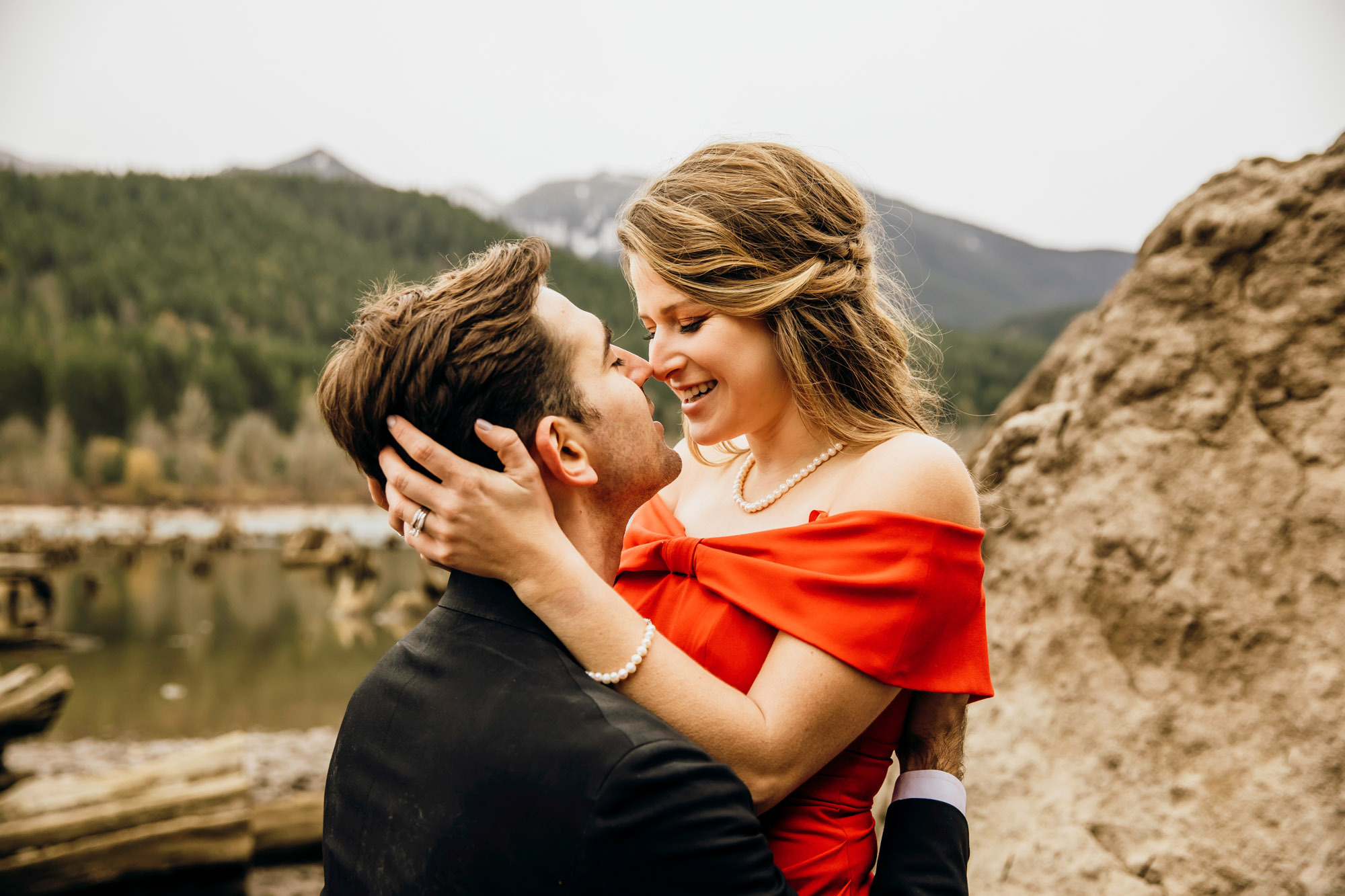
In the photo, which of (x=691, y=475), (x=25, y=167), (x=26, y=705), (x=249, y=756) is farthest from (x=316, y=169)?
(x=691, y=475)

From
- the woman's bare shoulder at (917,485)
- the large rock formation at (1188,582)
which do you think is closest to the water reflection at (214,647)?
the large rock formation at (1188,582)

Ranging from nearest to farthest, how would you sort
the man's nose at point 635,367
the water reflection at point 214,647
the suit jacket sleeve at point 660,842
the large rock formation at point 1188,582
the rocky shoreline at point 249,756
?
1. the suit jacket sleeve at point 660,842
2. the man's nose at point 635,367
3. the large rock formation at point 1188,582
4. the rocky shoreline at point 249,756
5. the water reflection at point 214,647

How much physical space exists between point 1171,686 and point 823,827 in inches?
66.5

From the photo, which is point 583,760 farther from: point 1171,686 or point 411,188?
point 411,188

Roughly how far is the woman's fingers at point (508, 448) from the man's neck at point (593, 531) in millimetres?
214

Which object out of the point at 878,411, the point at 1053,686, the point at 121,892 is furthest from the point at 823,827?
the point at 121,892

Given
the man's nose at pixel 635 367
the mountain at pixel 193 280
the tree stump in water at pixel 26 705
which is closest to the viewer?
the man's nose at pixel 635 367

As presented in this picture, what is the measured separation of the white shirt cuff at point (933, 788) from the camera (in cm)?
199

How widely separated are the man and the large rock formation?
1.15 metres

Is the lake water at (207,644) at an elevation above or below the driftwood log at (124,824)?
below

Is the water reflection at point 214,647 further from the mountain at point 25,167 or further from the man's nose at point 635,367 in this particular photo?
the mountain at point 25,167

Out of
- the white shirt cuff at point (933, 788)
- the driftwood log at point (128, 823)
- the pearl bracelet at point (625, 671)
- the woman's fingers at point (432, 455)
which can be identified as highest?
the woman's fingers at point (432, 455)

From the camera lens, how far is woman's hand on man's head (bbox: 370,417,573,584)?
1.69 metres

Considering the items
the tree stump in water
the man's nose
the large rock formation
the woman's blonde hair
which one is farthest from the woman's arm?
the tree stump in water
